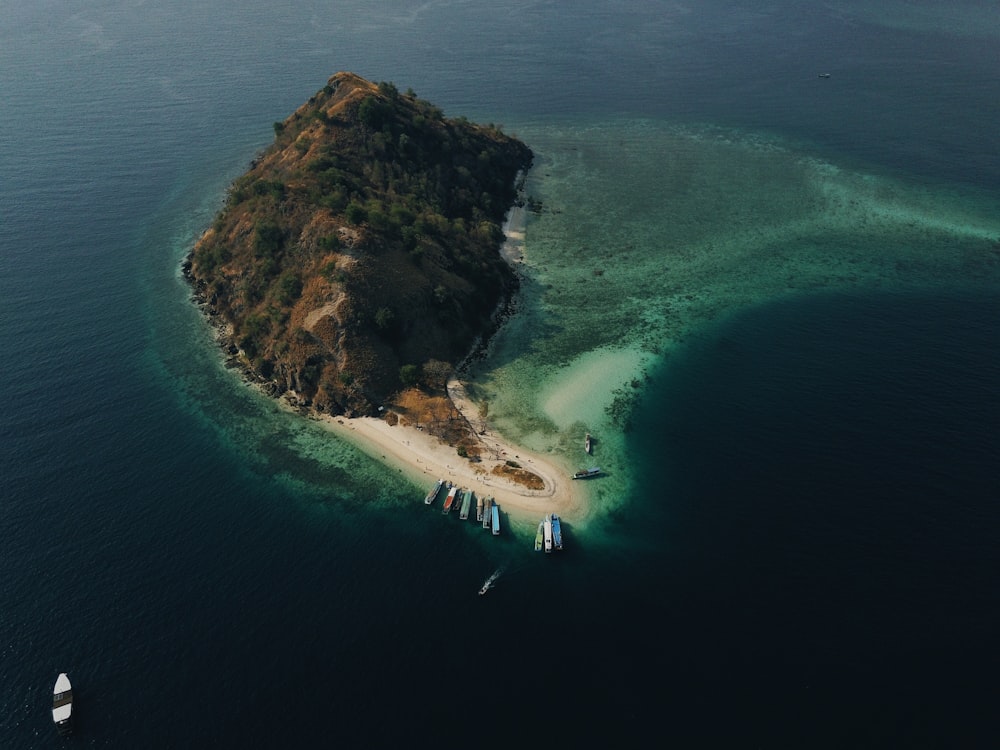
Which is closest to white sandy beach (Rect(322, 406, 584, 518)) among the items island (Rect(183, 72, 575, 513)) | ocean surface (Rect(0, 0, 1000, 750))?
island (Rect(183, 72, 575, 513))

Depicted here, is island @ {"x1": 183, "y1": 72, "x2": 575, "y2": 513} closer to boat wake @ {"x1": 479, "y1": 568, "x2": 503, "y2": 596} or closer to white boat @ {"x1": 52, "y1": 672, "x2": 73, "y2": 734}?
boat wake @ {"x1": 479, "y1": 568, "x2": 503, "y2": 596}

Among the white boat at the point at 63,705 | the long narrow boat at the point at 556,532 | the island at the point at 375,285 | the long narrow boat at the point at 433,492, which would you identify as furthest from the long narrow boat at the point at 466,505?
the white boat at the point at 63,705

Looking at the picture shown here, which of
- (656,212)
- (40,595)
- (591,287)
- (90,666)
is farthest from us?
(656,212)

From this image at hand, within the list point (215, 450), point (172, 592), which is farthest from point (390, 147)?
point (172, 592)

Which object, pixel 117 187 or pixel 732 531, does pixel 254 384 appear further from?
pixel 117 187

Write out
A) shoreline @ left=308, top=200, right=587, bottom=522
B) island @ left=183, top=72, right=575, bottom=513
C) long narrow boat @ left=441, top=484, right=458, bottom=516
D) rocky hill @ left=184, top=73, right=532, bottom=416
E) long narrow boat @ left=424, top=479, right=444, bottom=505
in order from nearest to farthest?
long narrow boat @ left=441, top=484, right=458, bottom=516
long narrow boat @ left=424, top=479, right=444, bottom=505
shoreline @ left=308, top=200, right=587, bottom=522
island @ left=183, top=72, right=575, bottom=513
rocky hill @ left=184, top=73, right=532, bottom=416

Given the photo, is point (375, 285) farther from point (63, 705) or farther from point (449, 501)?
point (63, 705)
